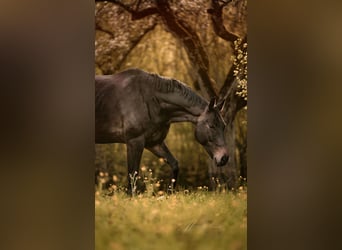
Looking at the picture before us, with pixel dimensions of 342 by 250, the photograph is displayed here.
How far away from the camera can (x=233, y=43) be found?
271 cm

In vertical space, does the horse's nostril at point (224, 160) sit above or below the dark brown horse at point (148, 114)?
below

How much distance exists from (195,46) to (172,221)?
41.8 inches

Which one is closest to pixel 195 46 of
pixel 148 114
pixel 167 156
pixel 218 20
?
pixel 218 20

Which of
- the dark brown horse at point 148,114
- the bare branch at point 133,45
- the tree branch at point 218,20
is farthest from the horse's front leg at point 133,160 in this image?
the tree branch at point 218,20

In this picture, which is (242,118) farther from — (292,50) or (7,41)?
(7,41)

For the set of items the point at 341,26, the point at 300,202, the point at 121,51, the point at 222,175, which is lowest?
the point at 300,202

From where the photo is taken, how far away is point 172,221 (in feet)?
8.70

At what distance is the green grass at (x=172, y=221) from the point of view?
2.60m

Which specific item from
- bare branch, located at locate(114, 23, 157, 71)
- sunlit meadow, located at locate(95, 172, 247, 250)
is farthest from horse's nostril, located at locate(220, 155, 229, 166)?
bare branch, located at locate(114, 23, 157, 71)

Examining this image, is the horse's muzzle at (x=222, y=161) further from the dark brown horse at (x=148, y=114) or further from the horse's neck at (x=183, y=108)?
the horse's neck at (x=183, y=108)

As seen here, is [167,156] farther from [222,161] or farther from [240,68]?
[240,68]

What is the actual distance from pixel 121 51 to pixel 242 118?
837 mm

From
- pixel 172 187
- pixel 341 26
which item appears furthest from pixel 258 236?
pixel 341 26

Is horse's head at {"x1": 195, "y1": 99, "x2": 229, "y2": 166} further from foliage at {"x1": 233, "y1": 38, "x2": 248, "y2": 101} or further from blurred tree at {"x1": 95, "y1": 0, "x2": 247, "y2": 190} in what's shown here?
foliage at {"x1": 233, "y1": 38, "x2": 248, "y2": 101}
